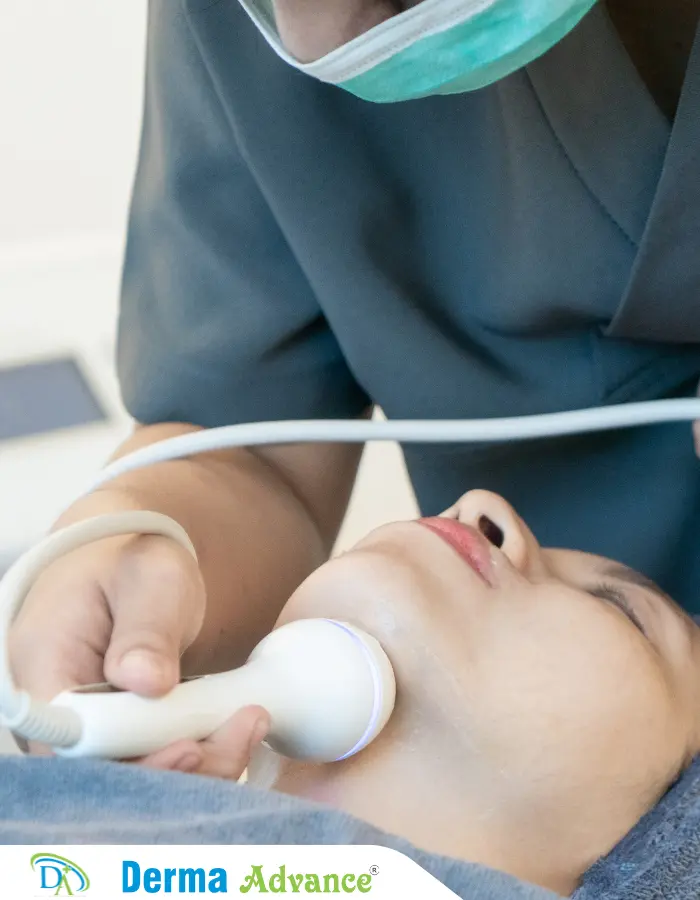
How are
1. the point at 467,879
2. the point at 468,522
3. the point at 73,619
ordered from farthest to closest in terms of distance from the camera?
the point at 468,522
the point at 73,619
the point at 467,879

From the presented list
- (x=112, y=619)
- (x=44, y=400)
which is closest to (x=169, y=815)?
(x=112, y=619)

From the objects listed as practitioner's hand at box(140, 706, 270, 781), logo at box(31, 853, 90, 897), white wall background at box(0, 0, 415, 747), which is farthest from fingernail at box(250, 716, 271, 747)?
white wall background at box(0, 0, 415, 747)

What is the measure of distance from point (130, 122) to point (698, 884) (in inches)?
56.7

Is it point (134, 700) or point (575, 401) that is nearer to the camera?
point (134, 700)

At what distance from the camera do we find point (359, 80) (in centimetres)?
50

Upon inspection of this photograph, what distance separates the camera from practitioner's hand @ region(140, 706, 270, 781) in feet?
1.42

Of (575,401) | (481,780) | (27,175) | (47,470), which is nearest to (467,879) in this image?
(481,780)

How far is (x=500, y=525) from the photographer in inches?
25.4

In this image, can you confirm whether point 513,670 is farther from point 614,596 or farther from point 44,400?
point 44,400

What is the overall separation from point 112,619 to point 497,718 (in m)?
0.23

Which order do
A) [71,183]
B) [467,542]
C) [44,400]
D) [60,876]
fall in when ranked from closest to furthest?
[60,876] → [467,542] → [44,400] → [71,183]

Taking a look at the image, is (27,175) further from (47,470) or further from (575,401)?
(575,401)

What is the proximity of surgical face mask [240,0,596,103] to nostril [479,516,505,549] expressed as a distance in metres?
0.30

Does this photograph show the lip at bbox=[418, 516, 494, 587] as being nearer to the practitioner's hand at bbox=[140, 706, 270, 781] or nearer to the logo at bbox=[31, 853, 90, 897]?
the practitioner's hand at bbox=[140, 706, 270, 781]
